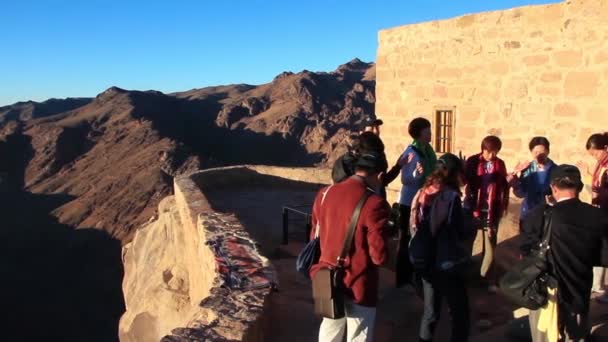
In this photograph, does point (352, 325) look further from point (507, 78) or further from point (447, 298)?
point (507, 78)

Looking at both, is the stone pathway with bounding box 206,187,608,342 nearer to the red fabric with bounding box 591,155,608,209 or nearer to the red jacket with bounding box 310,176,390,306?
the red fabric with bounding box 591,155,608,209

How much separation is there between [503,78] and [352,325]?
5.32 metres

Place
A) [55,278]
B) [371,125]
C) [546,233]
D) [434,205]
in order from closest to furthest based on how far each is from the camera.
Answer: [546,233]
[434,205]
[371,125]
[55,278]

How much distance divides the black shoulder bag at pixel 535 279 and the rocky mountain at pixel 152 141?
34038mm

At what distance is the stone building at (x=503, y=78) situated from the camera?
6434mm

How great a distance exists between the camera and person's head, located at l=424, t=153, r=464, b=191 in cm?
357

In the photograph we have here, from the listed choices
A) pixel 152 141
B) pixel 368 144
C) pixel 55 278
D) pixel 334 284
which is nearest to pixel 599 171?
pixel 368 144

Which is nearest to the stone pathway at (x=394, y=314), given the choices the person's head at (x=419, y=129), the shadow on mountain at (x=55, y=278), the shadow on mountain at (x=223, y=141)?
the person's head at (x=419, y=129)

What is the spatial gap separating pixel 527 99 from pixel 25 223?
4328cm

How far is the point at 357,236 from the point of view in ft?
9.95

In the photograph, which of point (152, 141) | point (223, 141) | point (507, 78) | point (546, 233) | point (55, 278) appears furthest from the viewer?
point (223, 141)

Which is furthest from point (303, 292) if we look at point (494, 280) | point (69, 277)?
point (69, 277)

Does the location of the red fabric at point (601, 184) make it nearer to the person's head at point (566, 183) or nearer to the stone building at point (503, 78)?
the person's head at point (566, 183)

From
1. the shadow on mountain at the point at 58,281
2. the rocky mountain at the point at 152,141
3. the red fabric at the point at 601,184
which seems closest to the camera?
the red fabric at the point at 601,184
